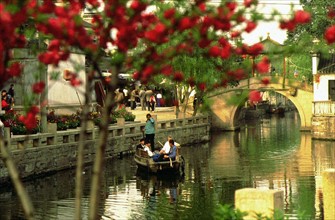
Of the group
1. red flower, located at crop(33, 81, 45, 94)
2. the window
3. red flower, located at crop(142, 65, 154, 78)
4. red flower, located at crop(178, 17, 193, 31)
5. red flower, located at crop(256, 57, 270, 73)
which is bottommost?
red flower, located at crop(33, 81, 45, 94)

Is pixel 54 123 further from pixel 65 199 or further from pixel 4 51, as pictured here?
pixel 4 51

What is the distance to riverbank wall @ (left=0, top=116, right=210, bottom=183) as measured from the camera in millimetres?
25188

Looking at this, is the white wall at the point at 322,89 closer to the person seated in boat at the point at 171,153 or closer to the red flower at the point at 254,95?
the person seated in boat at the point at 171,153

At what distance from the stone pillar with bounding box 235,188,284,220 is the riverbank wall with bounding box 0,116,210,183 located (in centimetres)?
854

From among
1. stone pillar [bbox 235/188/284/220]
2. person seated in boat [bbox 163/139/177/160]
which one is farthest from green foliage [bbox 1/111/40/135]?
stone pillar [bbox 235/188/284/220]

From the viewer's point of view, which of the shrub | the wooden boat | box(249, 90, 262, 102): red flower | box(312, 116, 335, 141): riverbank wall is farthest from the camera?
box(312, 116, 335, 141): riverbank wall

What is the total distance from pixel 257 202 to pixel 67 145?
1931 cm

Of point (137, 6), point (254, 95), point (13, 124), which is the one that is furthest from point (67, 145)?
point (137, 6)

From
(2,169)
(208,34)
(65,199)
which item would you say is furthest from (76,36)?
(2,169)

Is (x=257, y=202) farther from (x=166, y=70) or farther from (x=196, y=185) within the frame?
(x=196, y=185)

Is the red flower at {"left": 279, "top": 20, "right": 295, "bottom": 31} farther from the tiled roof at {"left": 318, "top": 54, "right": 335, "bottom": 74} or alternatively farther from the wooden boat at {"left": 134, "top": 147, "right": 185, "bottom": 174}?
the tiled roof at {"left": 318, "top": 54, "right": 335, "bottom": 74}

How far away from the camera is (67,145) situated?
1146 inches

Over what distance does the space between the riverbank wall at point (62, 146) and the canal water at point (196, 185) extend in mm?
477

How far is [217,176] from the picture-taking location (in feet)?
91.2
